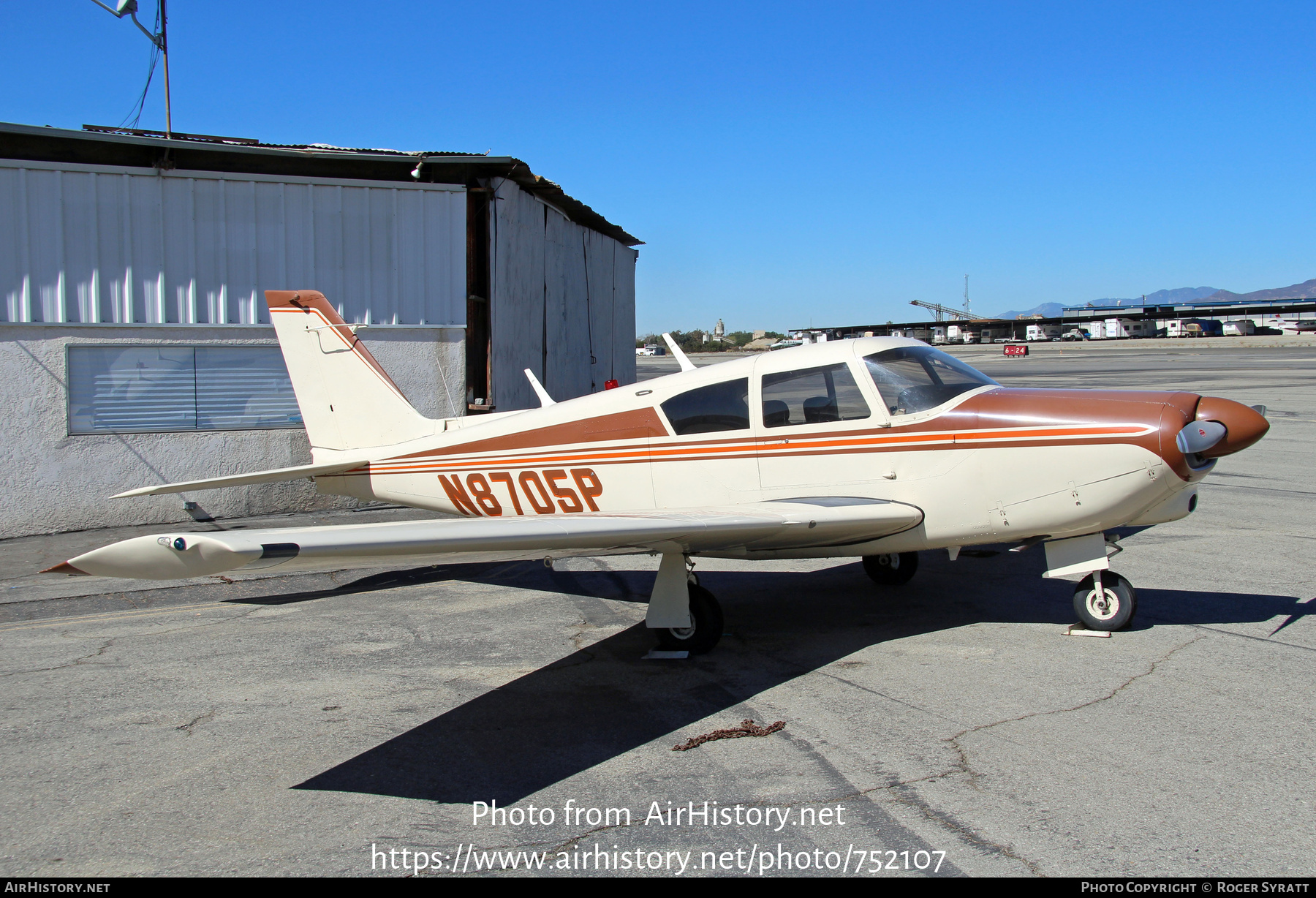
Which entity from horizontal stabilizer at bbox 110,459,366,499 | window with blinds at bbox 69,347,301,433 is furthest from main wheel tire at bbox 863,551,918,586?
window with blinds at bbox 69,347,301,433

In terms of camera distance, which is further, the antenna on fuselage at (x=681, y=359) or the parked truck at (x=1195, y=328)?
the parked truck at (x=1195, y=328)

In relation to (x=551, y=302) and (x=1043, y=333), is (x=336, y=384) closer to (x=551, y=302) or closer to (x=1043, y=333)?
(x=551, y=302)

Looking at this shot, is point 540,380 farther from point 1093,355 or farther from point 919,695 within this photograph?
point 1093,355

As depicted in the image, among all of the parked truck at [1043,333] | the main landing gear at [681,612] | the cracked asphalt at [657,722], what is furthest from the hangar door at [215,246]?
the parked truck at [1043,333]

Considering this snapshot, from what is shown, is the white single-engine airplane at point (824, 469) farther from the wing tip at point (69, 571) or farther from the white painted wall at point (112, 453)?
the white painted wall at point (112, 453)

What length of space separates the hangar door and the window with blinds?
1.44 feet

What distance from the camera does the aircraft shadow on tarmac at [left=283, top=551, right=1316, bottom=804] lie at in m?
4.35

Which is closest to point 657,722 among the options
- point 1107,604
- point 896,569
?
point 1107,604

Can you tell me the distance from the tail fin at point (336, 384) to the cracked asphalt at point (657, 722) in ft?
4.70

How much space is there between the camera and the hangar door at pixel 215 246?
→ 10.3 meters

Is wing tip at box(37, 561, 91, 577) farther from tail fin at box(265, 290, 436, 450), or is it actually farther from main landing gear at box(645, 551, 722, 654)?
tail fin at box(265, 290, 436, 450)

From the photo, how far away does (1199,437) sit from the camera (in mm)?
5414
